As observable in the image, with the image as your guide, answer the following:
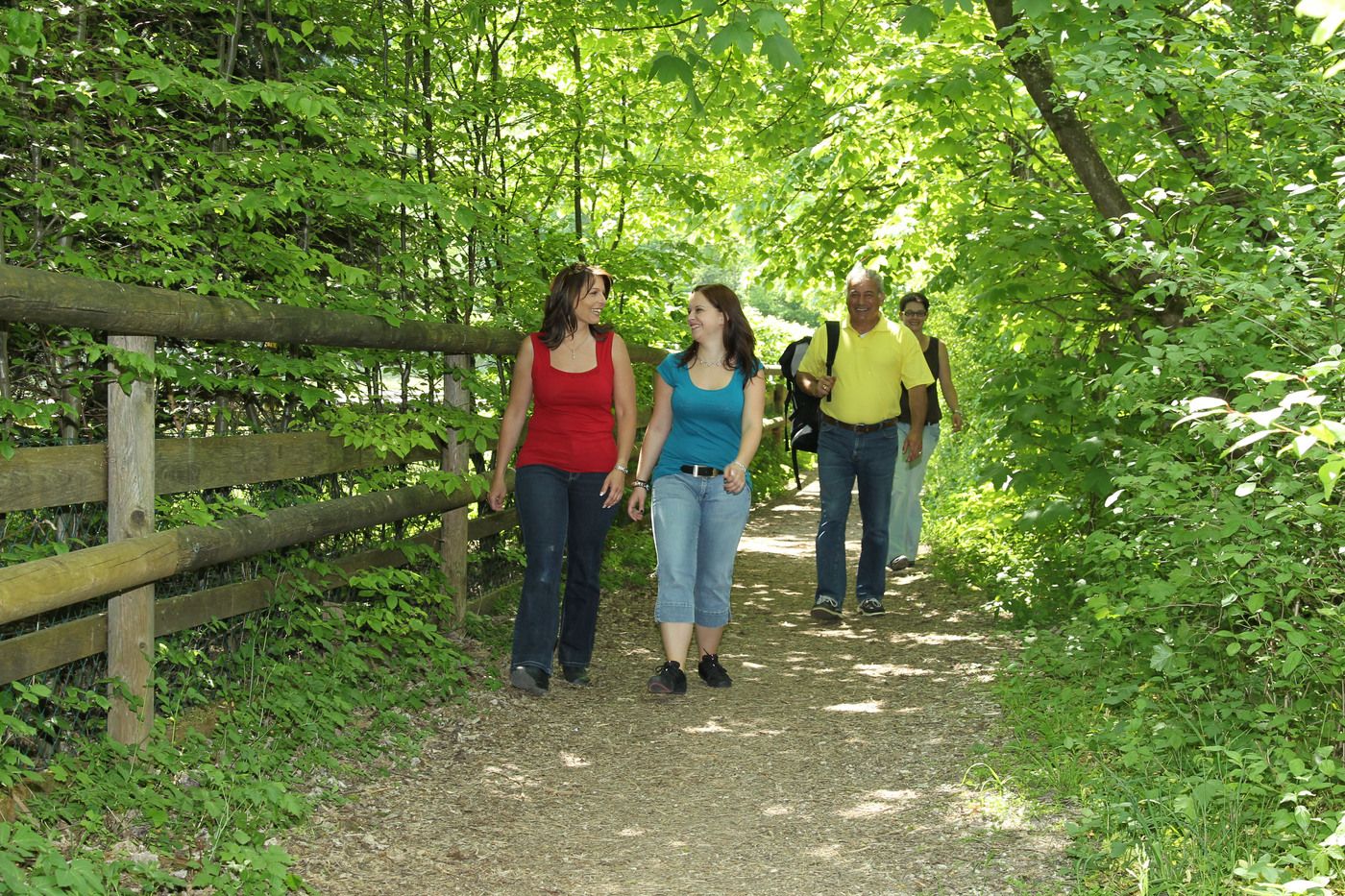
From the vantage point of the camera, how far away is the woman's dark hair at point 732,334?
6.14 metres

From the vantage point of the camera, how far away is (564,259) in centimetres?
779

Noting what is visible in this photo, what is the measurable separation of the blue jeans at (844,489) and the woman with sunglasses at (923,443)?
0.87 meters

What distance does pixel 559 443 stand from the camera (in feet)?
20.2

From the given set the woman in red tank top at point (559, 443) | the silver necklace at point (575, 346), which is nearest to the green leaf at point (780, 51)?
the woman in red tank top at point (559, 443)

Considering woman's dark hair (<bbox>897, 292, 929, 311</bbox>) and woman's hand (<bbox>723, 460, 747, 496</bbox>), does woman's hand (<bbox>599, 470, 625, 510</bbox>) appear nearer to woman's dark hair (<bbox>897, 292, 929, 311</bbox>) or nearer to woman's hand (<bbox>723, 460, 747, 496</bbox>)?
woman's hand (<bbox>723, 460, 747, 496</bbox>)

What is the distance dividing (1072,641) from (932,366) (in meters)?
3.56

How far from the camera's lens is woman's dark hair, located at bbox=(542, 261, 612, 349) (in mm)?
6121

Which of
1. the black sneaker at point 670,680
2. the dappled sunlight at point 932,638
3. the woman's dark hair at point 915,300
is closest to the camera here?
the black sneaker at point 670,680

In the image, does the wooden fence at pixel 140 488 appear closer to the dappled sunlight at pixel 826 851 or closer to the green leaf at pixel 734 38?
the green leaf at pixel 734 38

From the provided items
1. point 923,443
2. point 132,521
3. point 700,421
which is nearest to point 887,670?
point 700,421

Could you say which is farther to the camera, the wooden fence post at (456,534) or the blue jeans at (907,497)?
the blue jeans at (907,497)

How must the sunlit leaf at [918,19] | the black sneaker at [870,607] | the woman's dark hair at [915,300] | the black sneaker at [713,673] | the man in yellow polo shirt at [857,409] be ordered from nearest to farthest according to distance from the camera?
the sunlit leaf at [918,19]
the black sneaker at [713,673]
the man in yellow polo shirt at [857,409]
the black sneaker at [870,607]
the woman's dark hair at [915,300]

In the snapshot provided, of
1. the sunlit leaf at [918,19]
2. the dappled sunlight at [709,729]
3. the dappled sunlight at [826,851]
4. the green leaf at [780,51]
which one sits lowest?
the dappled sunlight at [709,729]

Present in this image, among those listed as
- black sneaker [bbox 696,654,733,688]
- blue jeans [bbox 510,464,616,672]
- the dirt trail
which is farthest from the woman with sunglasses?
blue jeans [bbox 510,464,616,672]
